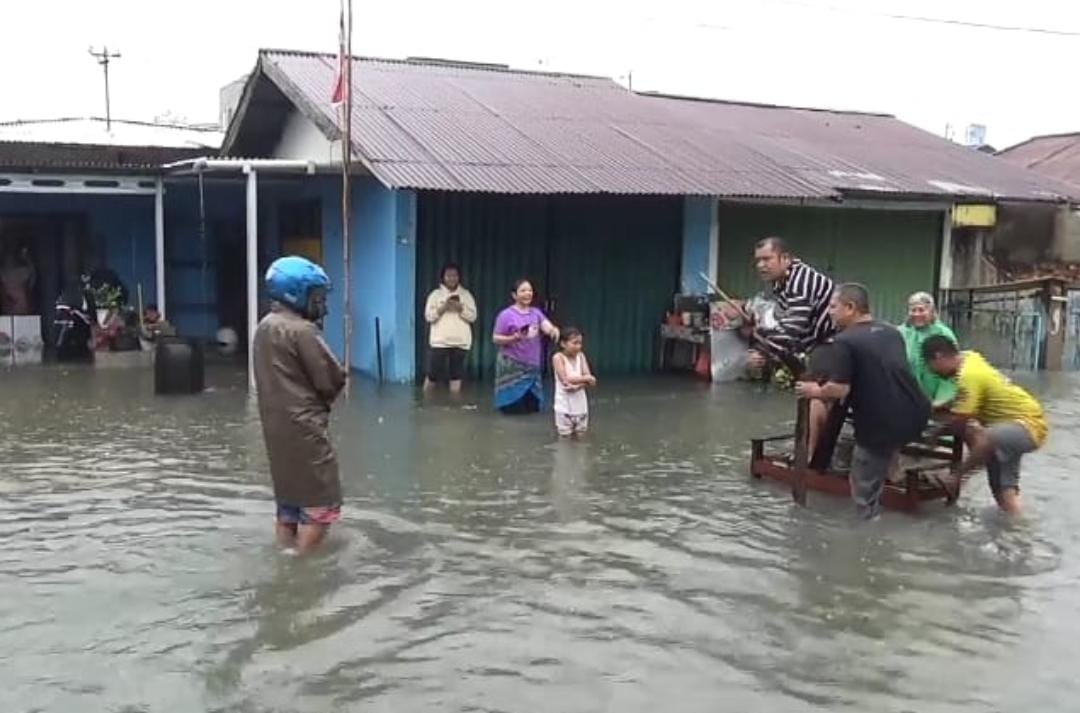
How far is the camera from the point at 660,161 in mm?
14266

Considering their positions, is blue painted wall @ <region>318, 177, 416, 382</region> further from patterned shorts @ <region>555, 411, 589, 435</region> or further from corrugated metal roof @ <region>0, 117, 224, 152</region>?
corrugated metal roof @ <region>0, 117, 224, 152</region>

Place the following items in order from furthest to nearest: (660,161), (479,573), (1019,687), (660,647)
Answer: (660,161) → (479,573) → (660,647) → (1019,687)

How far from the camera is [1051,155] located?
24.3m

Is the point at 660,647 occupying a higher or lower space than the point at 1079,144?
lower

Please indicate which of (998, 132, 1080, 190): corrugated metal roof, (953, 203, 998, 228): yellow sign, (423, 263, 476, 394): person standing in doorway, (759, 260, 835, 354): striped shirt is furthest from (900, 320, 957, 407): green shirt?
(998, 132, 1080, 190): corrugated metal roof

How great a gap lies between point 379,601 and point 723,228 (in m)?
10.5

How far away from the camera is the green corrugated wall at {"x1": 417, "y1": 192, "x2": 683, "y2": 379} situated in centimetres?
1377

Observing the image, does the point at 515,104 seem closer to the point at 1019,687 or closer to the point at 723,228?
the point at 723,228

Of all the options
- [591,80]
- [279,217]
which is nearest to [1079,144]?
[591,80]

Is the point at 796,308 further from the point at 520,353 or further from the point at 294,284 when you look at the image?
the point at 520,353

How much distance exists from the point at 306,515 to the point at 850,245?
38.5 ft

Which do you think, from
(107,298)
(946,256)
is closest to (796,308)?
(946,256)

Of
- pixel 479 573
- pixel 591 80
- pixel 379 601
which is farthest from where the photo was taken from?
pixel 591 80

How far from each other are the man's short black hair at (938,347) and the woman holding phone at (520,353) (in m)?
3.85
